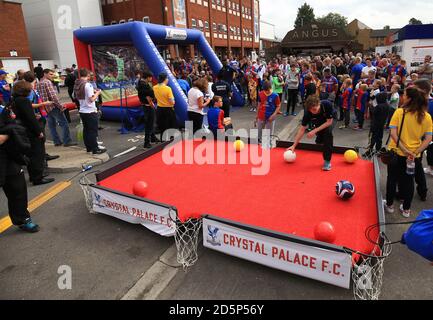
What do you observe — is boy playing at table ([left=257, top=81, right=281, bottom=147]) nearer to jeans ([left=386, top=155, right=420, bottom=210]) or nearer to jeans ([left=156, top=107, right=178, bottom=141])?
jeans ([left=156, top=107, right=178, bottom=141])

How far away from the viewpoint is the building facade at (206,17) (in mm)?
31875

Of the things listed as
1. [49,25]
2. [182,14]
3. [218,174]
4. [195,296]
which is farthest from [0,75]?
[182,14]

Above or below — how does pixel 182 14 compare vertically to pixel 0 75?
above

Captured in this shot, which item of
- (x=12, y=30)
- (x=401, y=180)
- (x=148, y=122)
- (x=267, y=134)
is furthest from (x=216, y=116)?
(x=12, y=30)

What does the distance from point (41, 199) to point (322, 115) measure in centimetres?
553

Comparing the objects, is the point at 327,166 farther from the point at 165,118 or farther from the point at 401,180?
the point at 165,118

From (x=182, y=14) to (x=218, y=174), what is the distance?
109 feet

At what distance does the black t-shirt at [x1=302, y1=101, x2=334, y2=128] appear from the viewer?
18.0ft

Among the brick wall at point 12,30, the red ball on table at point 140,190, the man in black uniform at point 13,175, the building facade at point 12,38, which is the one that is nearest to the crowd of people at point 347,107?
the red ball on table at point 140,190

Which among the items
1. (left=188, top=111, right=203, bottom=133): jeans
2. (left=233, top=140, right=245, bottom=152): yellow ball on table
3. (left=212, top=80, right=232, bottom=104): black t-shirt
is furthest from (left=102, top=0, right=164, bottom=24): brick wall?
(left=233, top=140, right=245, bottom=152): yellow ball on table

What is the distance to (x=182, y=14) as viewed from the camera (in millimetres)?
34188

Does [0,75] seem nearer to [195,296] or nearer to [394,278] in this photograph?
[195,296]

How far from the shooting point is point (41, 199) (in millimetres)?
5668

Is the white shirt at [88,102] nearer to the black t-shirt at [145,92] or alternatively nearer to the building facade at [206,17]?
the black t-shirt at [145,92]
